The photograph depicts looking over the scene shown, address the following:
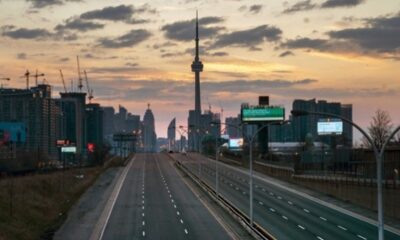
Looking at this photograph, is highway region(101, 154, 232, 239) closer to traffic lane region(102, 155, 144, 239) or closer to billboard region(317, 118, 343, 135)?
traffic lane region(102, 155, 144, 239)

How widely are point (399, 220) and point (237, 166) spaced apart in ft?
358

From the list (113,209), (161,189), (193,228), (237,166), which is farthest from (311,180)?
(237,166)

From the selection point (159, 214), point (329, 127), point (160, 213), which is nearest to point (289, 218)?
point (159, 214)

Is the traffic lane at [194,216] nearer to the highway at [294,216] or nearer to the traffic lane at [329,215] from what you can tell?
the highway at [294,216]

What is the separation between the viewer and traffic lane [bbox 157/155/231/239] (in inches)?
2478

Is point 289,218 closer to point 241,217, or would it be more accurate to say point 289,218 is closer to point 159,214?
point 241,217

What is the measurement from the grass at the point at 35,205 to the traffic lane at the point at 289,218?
22.7 metres

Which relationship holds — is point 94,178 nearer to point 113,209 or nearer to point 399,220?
point 113,209

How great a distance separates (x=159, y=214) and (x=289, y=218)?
15.9 meters

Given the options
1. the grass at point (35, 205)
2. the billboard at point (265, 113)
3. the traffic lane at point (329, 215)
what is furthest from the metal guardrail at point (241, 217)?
the billboard at point (265, 113)

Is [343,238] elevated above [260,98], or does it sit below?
below

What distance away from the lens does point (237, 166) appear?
179 meters

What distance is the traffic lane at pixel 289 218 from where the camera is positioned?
6197cm

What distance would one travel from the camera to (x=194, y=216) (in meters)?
77.4
